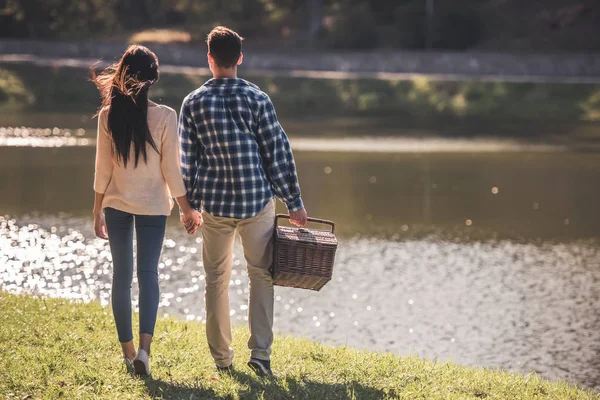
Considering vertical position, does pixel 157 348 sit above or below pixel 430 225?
above

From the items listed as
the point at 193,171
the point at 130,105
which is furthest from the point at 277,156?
the point at 130,105

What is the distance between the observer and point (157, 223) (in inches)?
207

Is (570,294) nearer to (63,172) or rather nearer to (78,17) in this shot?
(63,172)

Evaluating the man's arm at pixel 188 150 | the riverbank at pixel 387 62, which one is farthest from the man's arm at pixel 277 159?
the riverbank at pixel 387 62

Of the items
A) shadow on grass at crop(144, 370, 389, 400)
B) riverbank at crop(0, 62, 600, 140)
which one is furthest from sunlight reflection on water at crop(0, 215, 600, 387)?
riverbank at crop(0, 62, 600, 140)

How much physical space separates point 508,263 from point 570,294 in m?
1.50

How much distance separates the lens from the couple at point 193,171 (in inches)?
205

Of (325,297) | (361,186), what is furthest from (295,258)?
(361,186)

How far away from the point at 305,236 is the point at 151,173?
84cm

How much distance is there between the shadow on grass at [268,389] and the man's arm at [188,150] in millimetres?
918

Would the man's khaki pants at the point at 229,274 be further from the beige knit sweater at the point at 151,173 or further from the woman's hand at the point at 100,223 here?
the woman's hand at the point at 100,223

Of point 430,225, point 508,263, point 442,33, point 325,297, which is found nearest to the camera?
point 325,297

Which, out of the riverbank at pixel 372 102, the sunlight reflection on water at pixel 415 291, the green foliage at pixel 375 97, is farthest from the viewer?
the green foliage at pixel 375 97

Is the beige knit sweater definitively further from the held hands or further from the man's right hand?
A: the man's right hand
